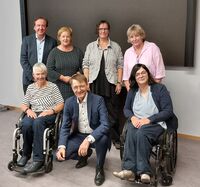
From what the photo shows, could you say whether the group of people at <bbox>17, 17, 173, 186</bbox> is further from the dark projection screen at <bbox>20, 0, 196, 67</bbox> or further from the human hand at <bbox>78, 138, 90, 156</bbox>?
the dark projection screen at <bbox>20, 0, 196, 67</bbox>

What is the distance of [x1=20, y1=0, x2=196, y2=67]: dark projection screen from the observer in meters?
3.24

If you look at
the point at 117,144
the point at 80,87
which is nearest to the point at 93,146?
the point at 80,87

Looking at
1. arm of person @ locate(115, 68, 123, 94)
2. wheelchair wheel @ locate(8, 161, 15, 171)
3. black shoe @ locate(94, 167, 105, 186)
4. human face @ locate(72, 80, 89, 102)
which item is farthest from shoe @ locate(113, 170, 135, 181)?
arm of person @ locate(115, 68, 123, 94)

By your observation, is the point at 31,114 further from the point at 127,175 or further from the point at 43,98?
the point at 127,175

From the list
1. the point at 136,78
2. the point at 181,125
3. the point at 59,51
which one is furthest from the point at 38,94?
the point at 181,125

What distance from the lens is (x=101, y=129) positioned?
2.53m

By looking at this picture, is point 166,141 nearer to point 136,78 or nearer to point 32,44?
point 136,78

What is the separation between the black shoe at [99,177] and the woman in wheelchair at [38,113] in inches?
20.0

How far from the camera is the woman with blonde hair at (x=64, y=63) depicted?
10.3 ft

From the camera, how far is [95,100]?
8.75 ft

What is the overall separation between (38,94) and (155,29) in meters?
1.47

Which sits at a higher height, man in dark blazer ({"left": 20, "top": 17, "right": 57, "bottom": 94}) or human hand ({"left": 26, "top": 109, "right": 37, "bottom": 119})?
man in dark blazer ({"left": 20, "top": 17, "right": 57, "bottom": 94})

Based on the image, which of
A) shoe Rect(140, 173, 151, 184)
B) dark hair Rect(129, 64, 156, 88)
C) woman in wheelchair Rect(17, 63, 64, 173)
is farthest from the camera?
woman in wheelchair Rect(17, 63, 64, 173)

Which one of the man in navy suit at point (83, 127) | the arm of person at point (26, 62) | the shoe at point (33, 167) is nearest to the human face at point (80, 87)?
the man in navy suit at point (83, 127)
